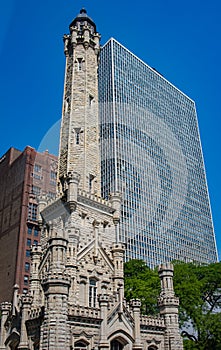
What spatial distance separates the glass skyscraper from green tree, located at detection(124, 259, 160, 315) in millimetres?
43216

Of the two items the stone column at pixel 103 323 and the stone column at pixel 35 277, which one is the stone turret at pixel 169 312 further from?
the stone column at pixel 35 277

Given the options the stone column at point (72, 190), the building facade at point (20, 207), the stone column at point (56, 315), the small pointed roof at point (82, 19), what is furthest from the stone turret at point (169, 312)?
the building facade at point (20, 207)

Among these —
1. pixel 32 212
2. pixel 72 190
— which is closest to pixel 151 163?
pixel 32 212

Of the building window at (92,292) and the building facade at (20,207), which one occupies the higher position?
the building facade at (20,207)

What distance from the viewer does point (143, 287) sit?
45.4 meters

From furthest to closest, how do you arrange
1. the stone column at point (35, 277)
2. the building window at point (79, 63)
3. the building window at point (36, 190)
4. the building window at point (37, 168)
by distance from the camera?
the building window at point (37, 168)
the building window at point (36, 190)
the building window at point (79, 63)
the stone column at point (35, 277)

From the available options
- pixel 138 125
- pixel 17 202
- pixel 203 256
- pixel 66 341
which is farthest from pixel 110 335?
pixel 203 256

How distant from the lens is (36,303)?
122ft

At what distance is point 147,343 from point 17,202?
6100 cm

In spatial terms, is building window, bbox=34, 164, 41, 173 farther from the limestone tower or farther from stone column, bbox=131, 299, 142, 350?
stone column, bbox=131, 299, 142, 350

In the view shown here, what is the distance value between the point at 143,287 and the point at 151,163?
7451cm

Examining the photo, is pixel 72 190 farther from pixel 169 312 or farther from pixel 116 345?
pixel 116 345

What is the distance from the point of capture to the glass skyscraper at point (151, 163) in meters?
105

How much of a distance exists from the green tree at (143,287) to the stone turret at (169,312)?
334 inches
